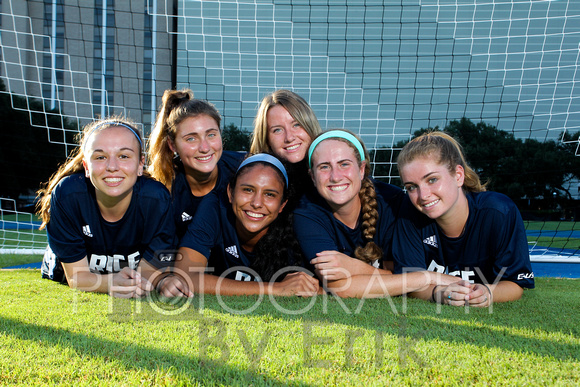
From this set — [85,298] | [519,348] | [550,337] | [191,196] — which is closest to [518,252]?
[550,337]

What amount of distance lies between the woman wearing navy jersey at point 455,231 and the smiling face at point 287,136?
1.00 metres

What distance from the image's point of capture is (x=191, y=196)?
369cm

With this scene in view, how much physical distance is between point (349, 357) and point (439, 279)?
137cm

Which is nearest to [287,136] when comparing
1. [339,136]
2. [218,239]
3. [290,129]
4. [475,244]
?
[290,129]

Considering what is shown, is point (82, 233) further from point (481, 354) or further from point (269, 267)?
point (481, 354)

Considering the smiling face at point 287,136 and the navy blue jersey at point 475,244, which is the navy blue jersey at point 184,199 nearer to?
the smiling face at point 287,136

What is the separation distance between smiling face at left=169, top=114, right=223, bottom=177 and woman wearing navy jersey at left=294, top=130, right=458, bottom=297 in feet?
2.80

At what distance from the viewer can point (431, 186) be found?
2787 mm

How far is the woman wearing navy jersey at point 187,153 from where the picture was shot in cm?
348

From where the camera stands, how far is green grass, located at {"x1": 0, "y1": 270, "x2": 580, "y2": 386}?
146 cm

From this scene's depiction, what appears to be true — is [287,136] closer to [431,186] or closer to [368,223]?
[368,223]

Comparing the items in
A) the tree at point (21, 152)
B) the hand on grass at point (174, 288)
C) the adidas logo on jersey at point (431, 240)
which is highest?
the adidas logo on jersey at point (431, 240)

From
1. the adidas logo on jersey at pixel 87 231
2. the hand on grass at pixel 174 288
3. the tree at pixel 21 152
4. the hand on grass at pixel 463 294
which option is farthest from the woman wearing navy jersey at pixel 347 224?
the tree at pixel 21 152

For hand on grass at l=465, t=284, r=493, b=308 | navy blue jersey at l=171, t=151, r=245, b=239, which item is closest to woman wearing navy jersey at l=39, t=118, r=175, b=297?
navy blue jersey at l=171, t=151, r=245, b=239
